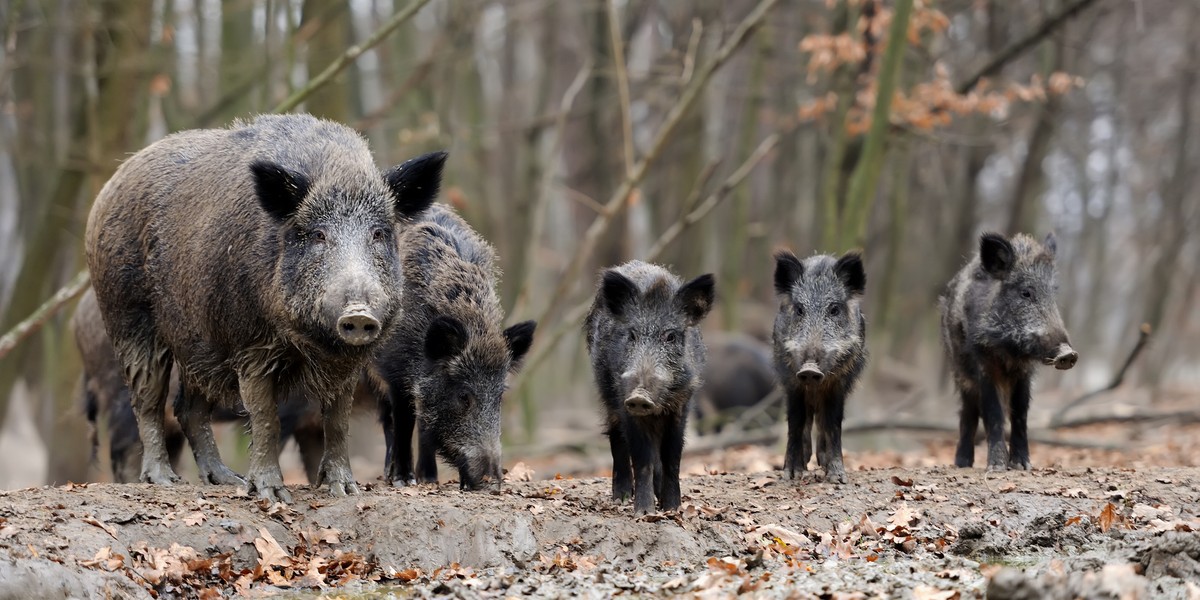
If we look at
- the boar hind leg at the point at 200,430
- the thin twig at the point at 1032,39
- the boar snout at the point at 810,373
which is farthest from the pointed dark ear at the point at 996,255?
the boar hind leg at the point at 200,430

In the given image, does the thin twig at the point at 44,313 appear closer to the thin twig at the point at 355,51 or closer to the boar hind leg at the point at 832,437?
the thin twig at the point at 355,51

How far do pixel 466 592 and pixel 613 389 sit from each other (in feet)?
6.70

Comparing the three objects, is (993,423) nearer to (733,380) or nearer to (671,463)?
(671,463)

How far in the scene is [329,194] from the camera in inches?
304

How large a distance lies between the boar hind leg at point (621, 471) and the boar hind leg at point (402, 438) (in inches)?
67.0

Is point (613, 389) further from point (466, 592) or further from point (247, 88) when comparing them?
point (247, 88)

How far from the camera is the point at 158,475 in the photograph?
8.69 m

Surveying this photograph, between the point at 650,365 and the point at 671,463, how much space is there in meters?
0.65

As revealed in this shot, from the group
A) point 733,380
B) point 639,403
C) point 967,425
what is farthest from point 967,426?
point 733,380

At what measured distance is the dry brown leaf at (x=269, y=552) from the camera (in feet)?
22.7

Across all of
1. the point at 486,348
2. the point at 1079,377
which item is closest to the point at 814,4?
the point at 486,348

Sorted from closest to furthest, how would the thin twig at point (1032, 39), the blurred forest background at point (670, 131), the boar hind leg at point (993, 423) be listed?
the boar hind leg at point (993, 423), the blurred forest background at point (670, 131), the thin twig at point (1032, 39)

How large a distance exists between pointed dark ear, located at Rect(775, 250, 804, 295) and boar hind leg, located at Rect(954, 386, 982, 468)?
1.97m

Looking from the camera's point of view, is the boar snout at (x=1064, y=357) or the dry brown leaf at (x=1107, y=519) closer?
the dry brown leaf at (x=1107, y=519)
